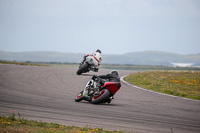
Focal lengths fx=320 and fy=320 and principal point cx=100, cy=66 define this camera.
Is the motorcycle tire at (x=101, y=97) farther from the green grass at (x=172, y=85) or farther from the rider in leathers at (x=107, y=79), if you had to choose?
the green grass at (x=172, y=85)

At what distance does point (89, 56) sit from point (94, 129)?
14352 mm

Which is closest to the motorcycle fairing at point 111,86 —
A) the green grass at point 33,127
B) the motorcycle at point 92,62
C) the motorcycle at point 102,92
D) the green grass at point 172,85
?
the motorcycle at point 102,92

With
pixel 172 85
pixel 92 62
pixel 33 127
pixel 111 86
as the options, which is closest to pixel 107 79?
pixel 111 86

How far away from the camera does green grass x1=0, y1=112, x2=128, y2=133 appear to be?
20.1ft

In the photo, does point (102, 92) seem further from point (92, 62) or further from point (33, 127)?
point (92, 62)

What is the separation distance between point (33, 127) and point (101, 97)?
4.21 meters

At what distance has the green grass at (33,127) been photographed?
6.12m

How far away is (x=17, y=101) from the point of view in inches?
399

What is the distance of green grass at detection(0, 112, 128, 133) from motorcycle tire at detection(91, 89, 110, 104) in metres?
3.68

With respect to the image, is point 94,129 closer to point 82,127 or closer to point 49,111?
point 82,127

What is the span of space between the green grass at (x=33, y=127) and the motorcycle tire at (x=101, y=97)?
368 cm

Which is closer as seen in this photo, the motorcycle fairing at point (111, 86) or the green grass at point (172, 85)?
the motorcycle fairing at point (111, 86)

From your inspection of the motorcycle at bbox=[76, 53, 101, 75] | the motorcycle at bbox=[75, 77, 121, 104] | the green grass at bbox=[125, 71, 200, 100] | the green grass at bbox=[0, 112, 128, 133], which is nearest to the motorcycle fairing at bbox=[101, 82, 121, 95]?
the motorcycle at bbox=[75, 77, 121, 104]

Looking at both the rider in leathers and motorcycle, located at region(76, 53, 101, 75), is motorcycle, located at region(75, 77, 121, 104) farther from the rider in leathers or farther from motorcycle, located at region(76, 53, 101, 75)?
motorcycle, located at region(76, 53, 101, 75)
